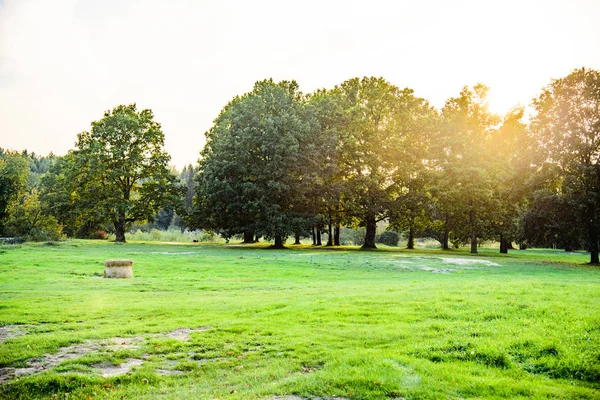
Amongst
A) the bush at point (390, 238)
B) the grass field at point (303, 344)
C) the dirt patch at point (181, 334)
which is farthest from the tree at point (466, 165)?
the dirt patch at point (181, 334)

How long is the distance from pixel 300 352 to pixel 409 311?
14.7 feet

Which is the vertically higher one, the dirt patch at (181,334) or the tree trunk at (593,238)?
the tree trunk at (593,238)

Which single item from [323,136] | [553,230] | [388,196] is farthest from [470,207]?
[323,136]

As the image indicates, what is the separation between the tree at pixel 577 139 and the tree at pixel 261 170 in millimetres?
25192

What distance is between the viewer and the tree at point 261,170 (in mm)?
50656

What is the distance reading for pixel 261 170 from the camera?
52969 mm

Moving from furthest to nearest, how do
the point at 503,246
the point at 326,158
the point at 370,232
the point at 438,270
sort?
1. the point at 503,246
2. the point at 370,232
3. the point at 326,158
4. the point at 438,270

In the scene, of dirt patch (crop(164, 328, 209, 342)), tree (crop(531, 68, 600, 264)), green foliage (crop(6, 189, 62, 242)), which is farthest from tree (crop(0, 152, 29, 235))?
tree (crop(531, 68, 600, 264))

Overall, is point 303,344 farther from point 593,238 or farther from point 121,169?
point 121,169

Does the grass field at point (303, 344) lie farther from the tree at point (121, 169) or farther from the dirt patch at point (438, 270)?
the tree at point (121, 169)

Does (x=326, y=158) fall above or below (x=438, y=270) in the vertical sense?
above

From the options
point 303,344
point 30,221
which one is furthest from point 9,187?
point 303,344

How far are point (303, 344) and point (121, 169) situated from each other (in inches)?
2340

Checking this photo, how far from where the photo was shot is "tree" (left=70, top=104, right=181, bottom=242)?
61.9m
